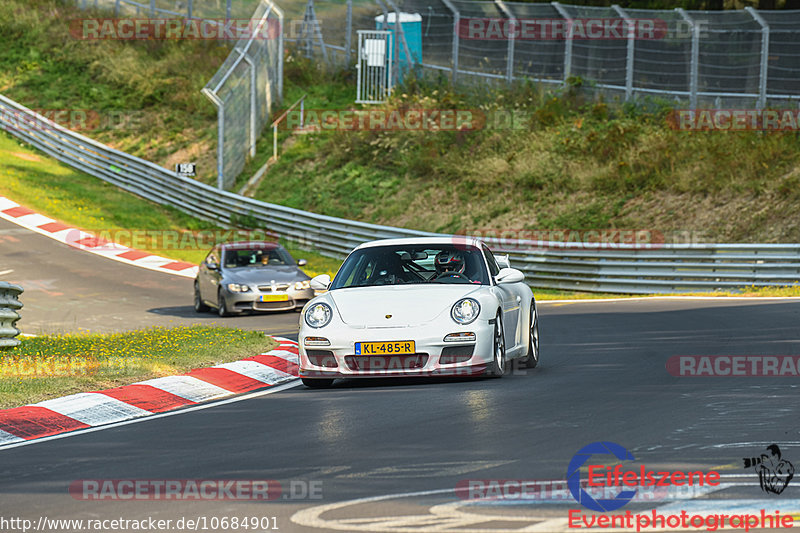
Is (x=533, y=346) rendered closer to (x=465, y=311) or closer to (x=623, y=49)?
(x=465, y=311)

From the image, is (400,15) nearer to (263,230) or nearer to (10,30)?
(263,230)

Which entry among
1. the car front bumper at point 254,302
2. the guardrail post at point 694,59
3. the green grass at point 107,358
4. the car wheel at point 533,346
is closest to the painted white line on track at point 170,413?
the green grass at point 107,358

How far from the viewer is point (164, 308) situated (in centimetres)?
2266

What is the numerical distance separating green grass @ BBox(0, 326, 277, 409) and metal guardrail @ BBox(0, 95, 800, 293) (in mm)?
12215

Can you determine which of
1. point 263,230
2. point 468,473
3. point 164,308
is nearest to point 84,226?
point 263,230

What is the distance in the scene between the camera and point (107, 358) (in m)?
12.2

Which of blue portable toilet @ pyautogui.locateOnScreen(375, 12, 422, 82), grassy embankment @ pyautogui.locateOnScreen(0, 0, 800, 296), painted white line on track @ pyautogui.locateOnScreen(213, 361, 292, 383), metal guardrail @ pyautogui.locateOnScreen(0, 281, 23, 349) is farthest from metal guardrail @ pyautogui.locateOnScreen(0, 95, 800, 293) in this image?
metal guardrail @ pyautogui.locateOnScreen(0, 281, 23, 349)

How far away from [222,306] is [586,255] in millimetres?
8488

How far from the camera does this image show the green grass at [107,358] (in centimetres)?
1047

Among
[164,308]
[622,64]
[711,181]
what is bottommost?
[164,308]

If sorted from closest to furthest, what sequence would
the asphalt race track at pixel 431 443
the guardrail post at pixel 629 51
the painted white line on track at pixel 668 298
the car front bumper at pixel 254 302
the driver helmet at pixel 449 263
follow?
the asphalt race track at pixel 431 443, the driver helmet at pixel 449 263, the painted white line on track at pixel 668 298, the car front bumper at pixel 254 302, the guardrail post at pixel 629 51

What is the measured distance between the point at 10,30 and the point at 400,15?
67.5 ft

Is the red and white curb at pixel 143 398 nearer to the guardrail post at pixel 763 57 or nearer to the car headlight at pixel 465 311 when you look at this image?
the car headlight at pixel 465 311

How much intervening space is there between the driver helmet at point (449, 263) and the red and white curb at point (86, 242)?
1705cm
